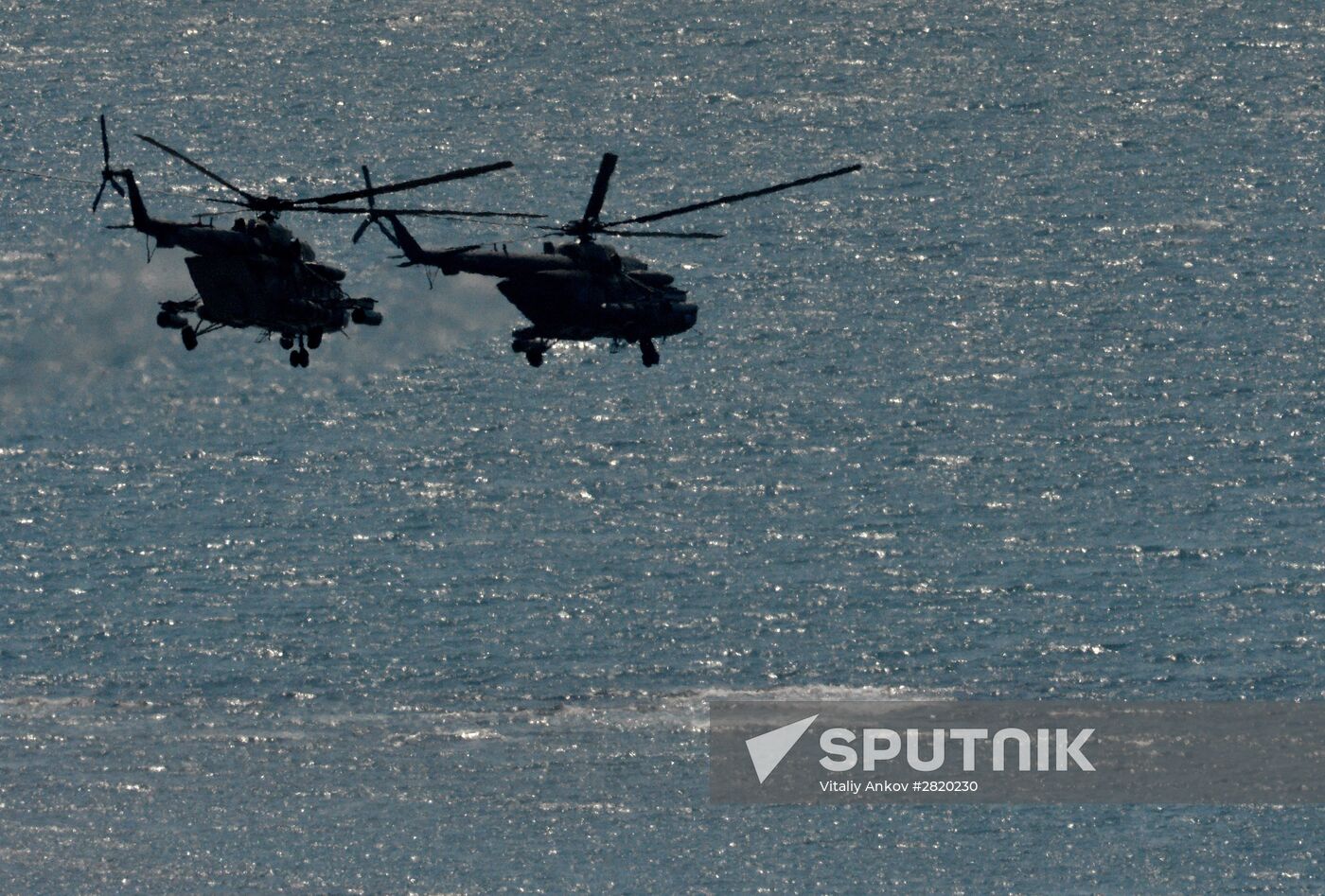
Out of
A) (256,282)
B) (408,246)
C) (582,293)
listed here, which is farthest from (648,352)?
(256,282)

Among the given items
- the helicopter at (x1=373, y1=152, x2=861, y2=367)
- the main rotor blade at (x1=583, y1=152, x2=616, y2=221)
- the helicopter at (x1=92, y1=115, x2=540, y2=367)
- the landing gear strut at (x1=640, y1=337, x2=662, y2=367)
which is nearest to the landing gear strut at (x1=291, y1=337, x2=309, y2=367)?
the helicopter at (x1=92, y1=115, x2=540, y2=367)

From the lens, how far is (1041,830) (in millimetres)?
197875

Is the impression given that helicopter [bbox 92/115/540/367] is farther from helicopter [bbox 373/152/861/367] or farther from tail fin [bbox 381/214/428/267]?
helicopter [bbox 373/152/861/367]

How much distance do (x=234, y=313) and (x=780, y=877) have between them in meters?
111

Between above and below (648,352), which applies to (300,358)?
above

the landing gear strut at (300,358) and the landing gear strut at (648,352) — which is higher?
the landing gear strut at (300,358)

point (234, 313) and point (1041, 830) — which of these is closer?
point (234, 313)

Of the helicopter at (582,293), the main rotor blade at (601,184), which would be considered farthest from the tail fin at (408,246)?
the main rotor blade at (601,184)

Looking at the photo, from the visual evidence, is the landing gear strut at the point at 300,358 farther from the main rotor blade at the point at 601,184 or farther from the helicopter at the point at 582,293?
the main rotor blade at the point at 601,184

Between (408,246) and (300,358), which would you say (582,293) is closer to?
(408,246)

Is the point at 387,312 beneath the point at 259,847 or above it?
above

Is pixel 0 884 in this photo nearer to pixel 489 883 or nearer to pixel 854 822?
pixel 489 883

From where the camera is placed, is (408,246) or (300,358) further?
(300,358)

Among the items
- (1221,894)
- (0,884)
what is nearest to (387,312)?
(0,884)
